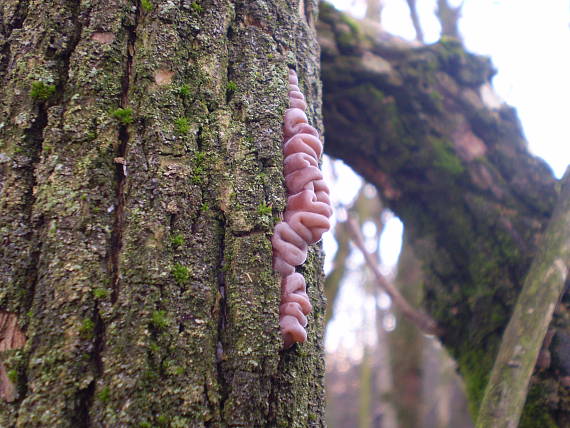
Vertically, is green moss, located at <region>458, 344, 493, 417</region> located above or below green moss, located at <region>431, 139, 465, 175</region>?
below

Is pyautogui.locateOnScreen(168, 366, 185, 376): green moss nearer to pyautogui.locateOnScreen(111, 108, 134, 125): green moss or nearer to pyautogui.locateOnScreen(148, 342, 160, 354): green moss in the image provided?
pyautogui.locateOnScreen(148, 342, 160, 354): green moss

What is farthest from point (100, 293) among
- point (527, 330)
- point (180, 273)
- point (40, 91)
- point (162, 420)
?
point (527, 330)

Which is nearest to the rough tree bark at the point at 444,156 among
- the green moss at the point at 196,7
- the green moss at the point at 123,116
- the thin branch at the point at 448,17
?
the green moss at the point at 196,7

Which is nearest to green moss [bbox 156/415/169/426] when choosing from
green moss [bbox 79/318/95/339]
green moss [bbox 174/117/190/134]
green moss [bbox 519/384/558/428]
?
green moss [bbox 79/318/95/339]

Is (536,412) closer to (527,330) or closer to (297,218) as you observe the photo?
(527,330)

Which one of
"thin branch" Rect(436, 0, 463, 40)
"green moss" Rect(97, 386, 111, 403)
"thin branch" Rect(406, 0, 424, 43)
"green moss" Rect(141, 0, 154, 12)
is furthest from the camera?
"thin branch" Rect(406, 0, 424, 43)

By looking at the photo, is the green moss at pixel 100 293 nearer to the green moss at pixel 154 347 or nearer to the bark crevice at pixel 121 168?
the bark crevice at pixel 121 168

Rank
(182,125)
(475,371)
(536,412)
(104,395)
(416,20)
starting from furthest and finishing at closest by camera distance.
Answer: (416,20) < (475,371) < (536,412) < (182,125) < (104,395)
